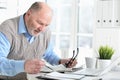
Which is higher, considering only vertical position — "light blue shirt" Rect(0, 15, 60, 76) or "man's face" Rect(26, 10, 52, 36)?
"man's face" Rect(26, 10, 52, 36)

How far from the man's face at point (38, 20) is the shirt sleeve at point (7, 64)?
253 mm

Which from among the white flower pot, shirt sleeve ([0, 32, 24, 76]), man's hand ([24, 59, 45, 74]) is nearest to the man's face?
shirt sleeve ([0, 32, 24, 76])

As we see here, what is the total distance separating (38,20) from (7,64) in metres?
0.41

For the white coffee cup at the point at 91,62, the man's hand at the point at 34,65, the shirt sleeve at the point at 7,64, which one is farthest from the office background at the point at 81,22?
the man's hand at the point at 34,65

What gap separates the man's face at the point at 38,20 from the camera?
207 centimetres

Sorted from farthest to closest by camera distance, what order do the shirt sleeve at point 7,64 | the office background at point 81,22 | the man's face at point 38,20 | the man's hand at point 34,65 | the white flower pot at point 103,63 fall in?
the office background at point 81,22, the white flower pot at point 103,63, the man's face at point 38,20, the shirt sleeve at point 7,64, the man's hand at point 34,65

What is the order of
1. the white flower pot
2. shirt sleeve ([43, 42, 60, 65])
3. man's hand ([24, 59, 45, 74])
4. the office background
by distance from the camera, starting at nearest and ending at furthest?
man's hand ([24, 59, 45, 74])
the white flower pot
shirt sleeve ([43, 42, 60, 65])
the office background

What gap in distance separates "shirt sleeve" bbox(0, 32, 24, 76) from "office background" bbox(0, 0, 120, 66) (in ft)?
4.01

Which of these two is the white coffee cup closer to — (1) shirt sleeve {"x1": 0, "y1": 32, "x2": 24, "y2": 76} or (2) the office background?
(1) shirt sleeve {"x1": 0, "y1": 32, "x2": 24, "y2": 76}

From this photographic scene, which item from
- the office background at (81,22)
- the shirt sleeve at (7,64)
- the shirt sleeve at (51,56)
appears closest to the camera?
the shirt sleeve at (7,64)

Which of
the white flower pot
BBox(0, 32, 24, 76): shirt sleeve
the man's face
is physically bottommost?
the white flower pot

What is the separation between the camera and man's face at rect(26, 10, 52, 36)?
2.07 m

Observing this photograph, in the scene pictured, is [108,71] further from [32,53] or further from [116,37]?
[116,37]

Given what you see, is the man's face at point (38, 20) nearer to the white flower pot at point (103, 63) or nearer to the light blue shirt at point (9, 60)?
the light blue shirt at point (9, 60)
